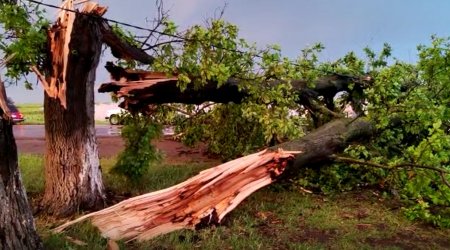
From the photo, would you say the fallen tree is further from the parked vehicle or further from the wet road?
the wet road

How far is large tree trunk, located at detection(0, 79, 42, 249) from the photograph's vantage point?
3.69 m

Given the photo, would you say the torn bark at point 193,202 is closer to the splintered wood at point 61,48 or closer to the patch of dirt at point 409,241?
the patch of dirt at point 409,241

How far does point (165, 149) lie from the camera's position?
468 inches

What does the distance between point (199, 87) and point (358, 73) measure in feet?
10.3

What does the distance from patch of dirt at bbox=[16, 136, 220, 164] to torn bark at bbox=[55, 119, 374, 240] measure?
161 inches

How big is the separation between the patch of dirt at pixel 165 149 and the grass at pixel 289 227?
2.28 meters

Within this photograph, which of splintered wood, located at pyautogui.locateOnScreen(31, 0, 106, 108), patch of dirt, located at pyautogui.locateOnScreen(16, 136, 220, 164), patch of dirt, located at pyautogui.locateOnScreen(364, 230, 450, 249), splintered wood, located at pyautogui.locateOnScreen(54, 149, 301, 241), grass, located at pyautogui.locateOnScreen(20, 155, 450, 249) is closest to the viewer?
grass, located at pyautogui.locateOnScreen(20, 155, 450, 249)

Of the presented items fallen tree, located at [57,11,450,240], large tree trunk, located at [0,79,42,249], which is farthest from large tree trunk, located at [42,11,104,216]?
large tree trunk, located at [0,79,42,249]

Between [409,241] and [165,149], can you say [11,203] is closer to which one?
[409,241]

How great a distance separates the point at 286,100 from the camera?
692cm

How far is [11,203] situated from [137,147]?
11.6 feet

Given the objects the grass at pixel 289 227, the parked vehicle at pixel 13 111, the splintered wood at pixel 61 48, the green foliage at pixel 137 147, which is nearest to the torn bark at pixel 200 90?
the green foliage at pixel 137 147

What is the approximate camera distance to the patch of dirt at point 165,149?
10547 mm

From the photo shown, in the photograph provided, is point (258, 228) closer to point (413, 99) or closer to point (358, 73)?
point (413, 99)
